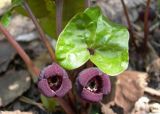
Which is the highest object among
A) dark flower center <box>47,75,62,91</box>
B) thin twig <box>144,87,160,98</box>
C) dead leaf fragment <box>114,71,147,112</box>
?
dark flower center <box>47,75,62,91</box>

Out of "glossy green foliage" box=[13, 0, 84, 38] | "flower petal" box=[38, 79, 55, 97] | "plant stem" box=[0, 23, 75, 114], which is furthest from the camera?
"glossy green foliage" box=[13, 0, 84, 38]

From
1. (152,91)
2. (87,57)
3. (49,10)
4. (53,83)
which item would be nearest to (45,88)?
(53,83)

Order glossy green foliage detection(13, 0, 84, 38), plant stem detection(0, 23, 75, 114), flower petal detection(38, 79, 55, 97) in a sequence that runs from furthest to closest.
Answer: glossy green foliage detection(13, 0, 84, 38) < plant stem detection(0, 23, 75, 114) < flower petal detection(38, 79, 55, 97)

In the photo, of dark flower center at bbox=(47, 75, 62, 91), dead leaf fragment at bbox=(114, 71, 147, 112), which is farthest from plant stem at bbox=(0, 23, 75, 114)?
dead leaf fragment at bbox=(114, 71, 147, 112)

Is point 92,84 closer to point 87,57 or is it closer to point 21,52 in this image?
point 87,57

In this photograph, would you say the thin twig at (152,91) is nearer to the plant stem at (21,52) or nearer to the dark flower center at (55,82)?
the plant stem at (21,52)

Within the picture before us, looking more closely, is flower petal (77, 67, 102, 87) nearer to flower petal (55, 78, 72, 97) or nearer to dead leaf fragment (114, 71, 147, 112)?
flower petal (55, 78, 72, 97)
